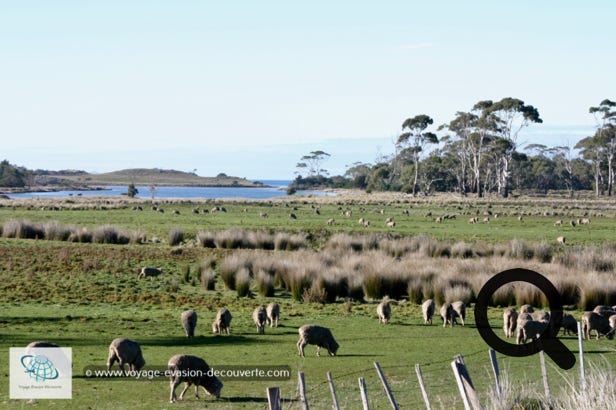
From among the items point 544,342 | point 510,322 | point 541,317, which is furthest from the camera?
point 510,322

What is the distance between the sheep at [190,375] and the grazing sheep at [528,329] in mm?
7553

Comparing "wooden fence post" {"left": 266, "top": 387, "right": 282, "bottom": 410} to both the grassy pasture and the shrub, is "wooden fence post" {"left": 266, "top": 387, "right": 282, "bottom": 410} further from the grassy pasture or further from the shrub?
the shrub

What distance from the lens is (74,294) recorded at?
1081 inches

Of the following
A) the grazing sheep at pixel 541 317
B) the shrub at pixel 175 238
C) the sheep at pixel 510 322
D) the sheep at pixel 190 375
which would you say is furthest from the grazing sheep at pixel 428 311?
the shrub at pixel 175 238

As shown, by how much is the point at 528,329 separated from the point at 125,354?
331 inches

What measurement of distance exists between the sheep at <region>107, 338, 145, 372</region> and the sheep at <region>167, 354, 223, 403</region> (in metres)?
1.50

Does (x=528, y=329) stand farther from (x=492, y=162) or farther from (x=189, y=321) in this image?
(x=492, y=162)

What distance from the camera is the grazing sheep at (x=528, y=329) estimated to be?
18031 mm

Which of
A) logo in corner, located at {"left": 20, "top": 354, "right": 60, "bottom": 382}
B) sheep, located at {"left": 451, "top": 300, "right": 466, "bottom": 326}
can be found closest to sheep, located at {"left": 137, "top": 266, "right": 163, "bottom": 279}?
sheep, located at {"left": 451, "top": 300, "right": 466, "bottom": 326}

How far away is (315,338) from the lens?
1688cm

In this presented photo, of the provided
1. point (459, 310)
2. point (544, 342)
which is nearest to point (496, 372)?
point (544, 342)

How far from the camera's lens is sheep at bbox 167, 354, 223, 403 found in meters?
13.0

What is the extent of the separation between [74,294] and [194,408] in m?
16.0

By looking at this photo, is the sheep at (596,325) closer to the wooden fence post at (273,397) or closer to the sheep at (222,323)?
the sheep at (222,323)
